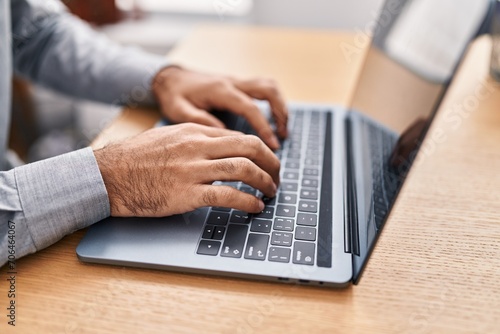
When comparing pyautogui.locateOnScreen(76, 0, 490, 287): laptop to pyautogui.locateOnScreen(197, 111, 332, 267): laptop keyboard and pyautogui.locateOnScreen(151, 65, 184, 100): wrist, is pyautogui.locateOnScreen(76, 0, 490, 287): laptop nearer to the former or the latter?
pyautogui.locateOnScreen(197, 111, 332, 267): laptop keyboard

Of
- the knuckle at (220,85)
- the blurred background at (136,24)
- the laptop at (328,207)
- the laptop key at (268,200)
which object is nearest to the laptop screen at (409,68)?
the laptop at (328,207)

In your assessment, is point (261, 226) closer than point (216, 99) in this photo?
Yes

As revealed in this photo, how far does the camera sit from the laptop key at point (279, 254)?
47 centimetres

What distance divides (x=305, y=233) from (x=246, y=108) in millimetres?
273

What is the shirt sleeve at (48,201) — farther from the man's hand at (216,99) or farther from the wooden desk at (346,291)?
the man's hand at (216,99)

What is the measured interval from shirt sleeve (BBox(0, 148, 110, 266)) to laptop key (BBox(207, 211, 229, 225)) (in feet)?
0.37

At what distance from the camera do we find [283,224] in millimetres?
Result: 521

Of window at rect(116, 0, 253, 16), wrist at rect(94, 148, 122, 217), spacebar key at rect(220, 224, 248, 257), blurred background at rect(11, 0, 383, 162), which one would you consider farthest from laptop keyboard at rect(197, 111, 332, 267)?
window at rect(116, 0, 253, 16)

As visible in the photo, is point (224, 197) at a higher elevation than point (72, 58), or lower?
higher

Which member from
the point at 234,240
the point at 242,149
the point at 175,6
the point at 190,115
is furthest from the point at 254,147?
the point at 175,6

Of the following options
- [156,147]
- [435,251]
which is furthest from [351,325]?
[156,147]

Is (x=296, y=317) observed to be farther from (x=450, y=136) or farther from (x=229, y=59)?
(x=229, y=59)

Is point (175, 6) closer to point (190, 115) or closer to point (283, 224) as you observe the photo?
point (190, 115)

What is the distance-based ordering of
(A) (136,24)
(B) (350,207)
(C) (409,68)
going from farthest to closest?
(A) (136,24) < (C) (409,68) < (B) (350,207)
